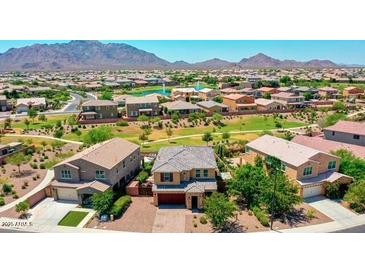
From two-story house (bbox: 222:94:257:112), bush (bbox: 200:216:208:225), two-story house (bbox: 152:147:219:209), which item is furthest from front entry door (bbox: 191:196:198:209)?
two-story house (bbox: 222:94:257:112)

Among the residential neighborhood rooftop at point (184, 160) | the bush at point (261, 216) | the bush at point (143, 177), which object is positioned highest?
the residential neighborhood rooftop at point (184, 160)

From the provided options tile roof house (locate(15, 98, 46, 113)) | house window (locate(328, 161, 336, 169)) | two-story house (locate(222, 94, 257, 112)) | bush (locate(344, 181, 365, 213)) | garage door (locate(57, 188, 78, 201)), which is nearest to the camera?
bush (locate(344, 181, 365, 213))

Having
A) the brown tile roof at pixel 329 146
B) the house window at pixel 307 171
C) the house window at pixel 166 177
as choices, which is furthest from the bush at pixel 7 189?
the brown tile roof at pixel 329 146

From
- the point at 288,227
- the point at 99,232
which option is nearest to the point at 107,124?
the point at 99,232

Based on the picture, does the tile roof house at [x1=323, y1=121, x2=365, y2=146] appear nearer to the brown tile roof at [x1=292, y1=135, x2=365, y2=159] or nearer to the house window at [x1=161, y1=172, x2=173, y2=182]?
the brown tile roof at [x1=292, y1=135, x2=365, y2=159]

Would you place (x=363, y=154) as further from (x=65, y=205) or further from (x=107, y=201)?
(x=65, y=205)

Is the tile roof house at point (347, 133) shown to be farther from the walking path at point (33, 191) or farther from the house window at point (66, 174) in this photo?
the walking path at point (33, 191)
